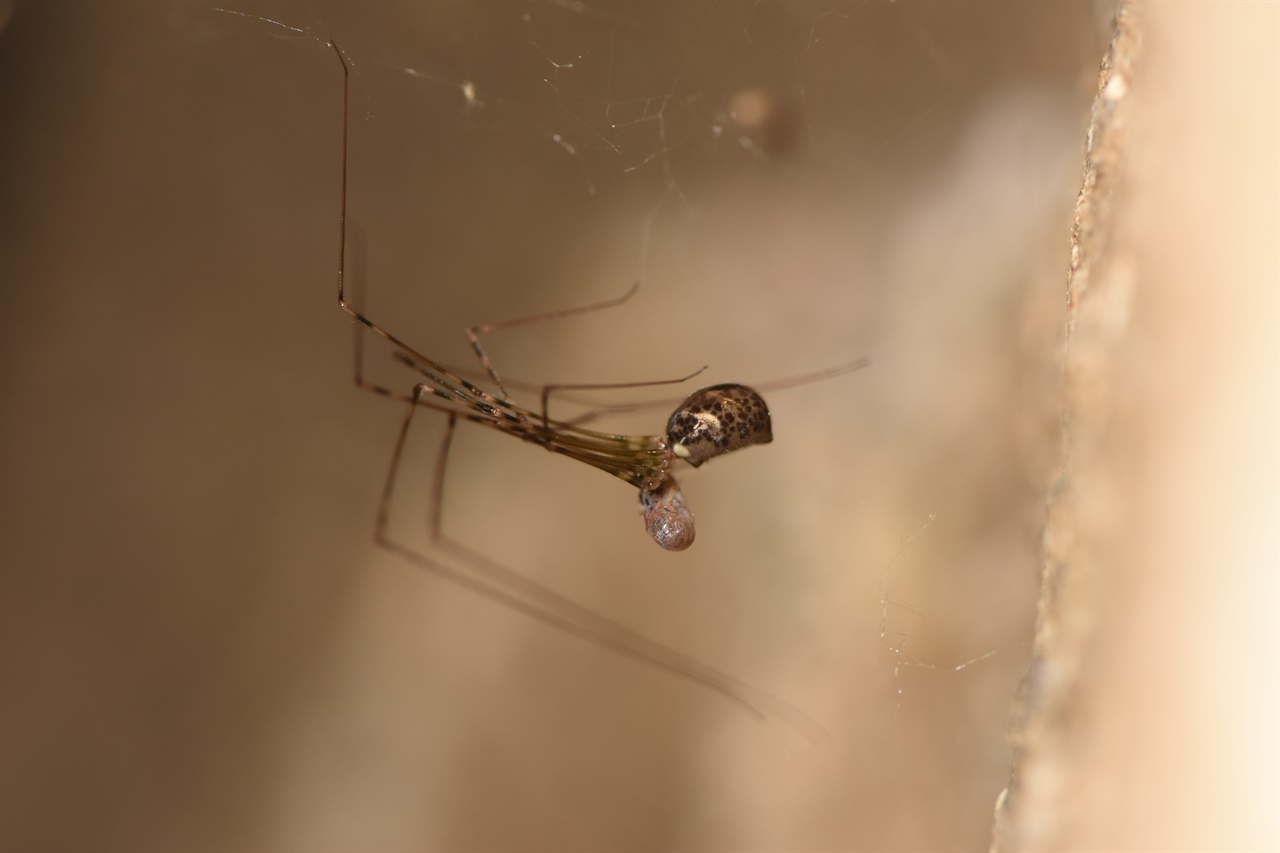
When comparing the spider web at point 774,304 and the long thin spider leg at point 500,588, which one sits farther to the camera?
the long thin spider leg at point 500,588

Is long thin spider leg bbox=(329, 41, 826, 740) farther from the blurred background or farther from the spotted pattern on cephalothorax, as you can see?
the spotted pattern on cephalothorax

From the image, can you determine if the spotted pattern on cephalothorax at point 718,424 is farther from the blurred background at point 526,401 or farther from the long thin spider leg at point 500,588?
the long thin spider leg at point 500,588

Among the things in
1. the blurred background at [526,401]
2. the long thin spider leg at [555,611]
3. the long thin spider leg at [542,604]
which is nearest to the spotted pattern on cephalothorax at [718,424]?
the blurred background at [526,401]

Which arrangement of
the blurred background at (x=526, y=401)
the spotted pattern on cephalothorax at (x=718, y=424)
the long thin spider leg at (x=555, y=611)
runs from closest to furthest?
the spotted pattern on cephalothorax at (x=718, y=424)
the blurred background at (x=526, y=401)
the long thin spider leg at (x=555, y=611)

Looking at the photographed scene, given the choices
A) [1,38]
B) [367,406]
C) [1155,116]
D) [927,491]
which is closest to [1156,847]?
[927,491]

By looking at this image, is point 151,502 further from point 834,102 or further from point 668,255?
point 834,102

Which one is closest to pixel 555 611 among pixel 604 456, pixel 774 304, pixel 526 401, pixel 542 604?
pixel 542 604

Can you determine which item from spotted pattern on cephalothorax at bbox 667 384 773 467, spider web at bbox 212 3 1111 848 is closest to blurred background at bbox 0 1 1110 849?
spider web at bbox 212 3 1111 848
